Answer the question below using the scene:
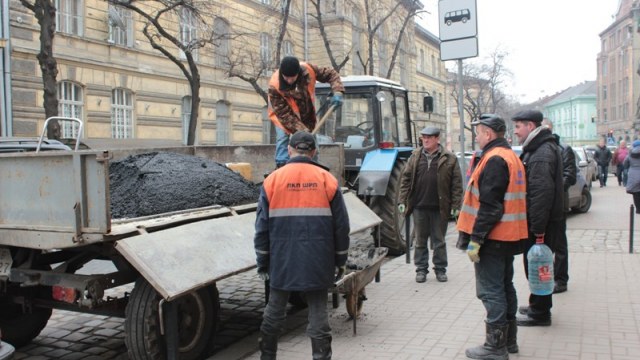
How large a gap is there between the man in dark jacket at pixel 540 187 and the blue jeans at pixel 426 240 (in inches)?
73.7

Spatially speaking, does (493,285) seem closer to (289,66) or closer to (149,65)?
(289,66)

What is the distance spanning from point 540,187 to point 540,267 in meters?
0.69

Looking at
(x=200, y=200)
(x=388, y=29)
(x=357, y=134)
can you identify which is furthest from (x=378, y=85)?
(x=388, y=29)

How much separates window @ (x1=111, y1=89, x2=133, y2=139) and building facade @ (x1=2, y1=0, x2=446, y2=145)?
0.04 metres

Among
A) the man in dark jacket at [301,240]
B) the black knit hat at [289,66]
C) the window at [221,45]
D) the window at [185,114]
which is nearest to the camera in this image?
the man in dark jacket at [301,240]

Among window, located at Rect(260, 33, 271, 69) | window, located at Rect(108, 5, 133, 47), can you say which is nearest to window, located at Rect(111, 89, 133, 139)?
window, located at Rect(108, 5, 133, 47)

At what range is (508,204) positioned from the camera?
4.52 m

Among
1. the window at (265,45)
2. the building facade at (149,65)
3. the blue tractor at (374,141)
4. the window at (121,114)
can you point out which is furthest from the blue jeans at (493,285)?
the window at (265,45)

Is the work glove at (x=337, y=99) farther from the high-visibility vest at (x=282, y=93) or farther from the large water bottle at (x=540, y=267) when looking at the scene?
the large water bottle at (x=540, y=267)

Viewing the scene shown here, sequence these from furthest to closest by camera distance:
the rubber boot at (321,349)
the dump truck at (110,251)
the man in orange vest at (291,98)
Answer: the man in orange vest at (291,98)
the rubber boot at (321,349)
the dump truck at (110,251)

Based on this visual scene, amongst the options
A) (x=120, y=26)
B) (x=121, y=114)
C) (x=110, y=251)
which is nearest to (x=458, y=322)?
(x=110, y=251)

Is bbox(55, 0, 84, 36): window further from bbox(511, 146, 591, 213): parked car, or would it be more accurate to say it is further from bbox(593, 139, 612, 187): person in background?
bbox(593, 139, 612, 187): person in background

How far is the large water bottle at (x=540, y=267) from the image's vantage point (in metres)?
5.15

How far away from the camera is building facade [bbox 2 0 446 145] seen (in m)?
19.4
